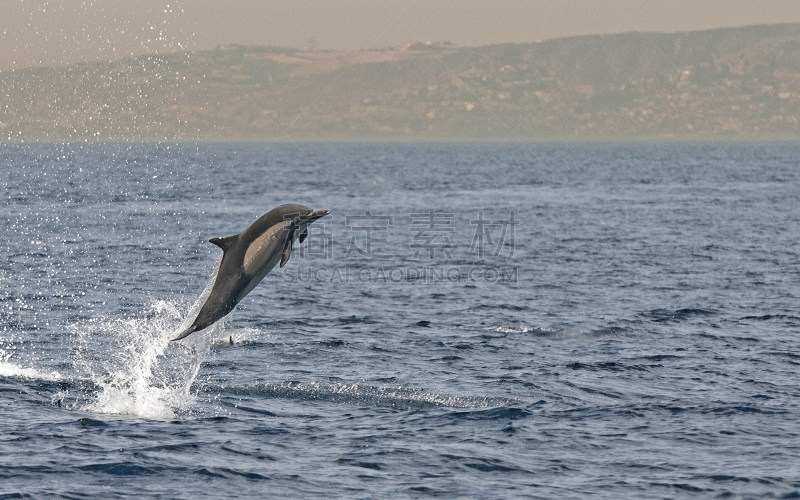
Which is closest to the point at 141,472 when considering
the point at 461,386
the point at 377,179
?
the point at 461,386

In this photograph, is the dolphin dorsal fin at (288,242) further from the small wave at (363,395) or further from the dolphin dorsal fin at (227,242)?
the small wave at (363,395)

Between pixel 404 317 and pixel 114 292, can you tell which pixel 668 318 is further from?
pixel 114 292

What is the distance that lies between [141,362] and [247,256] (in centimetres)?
998

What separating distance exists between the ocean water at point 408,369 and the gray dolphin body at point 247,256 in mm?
3240

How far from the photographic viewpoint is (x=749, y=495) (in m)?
18.6

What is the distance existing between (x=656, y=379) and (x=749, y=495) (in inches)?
353

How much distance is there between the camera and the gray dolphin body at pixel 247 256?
20500mm

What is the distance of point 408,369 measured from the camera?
1124 inches

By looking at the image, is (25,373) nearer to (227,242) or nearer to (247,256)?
(227,242)

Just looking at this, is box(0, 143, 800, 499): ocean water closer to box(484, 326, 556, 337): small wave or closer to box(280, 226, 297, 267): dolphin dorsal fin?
box(484, 326, 556, 337): small wave

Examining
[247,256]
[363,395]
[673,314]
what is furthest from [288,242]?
[673,314]

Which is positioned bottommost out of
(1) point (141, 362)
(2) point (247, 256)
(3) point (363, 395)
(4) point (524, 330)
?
(3) point (363, 395)

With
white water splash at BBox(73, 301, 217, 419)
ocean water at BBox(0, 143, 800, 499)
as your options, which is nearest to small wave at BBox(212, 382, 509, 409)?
ocean water at BBox(0, 143, 800, 499)

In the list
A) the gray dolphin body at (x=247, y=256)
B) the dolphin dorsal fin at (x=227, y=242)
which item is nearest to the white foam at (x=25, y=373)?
the gray dolphin body at (x=247, y=256)
